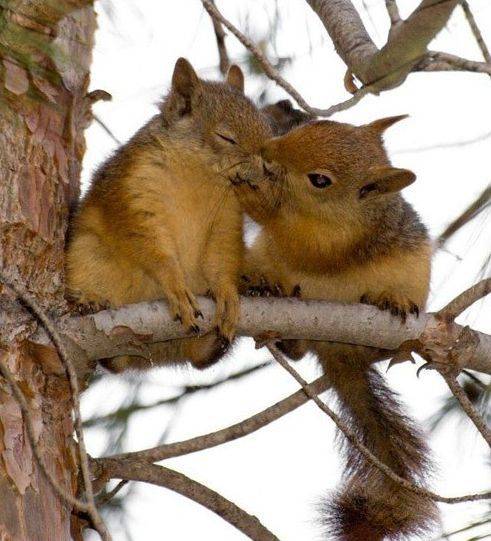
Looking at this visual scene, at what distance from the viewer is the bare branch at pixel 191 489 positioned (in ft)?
9.25

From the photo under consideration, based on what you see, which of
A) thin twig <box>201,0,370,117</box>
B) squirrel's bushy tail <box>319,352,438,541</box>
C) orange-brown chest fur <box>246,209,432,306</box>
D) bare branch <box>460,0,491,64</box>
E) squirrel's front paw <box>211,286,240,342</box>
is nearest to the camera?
bare branch <box>460,0,491,64</box>

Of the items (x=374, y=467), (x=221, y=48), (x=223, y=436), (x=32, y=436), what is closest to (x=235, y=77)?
(x=221, y=48)

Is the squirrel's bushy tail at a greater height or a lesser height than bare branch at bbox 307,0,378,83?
lesser

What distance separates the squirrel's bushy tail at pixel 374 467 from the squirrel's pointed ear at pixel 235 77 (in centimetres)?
109

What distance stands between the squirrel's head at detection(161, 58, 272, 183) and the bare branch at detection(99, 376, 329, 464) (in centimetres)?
76

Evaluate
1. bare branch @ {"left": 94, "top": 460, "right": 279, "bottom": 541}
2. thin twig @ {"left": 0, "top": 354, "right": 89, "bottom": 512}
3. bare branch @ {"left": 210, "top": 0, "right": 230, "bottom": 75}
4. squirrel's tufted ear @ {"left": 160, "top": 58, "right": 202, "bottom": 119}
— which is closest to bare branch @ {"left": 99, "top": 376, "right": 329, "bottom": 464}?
bare branch @ {"left": 94, "top": 460, "right": 279, "bottom": 541}

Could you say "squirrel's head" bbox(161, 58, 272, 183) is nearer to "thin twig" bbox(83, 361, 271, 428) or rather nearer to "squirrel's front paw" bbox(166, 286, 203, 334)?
"squirrel's front paw" bbox(166, 286, 203, 334)

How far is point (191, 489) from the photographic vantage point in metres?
2.85

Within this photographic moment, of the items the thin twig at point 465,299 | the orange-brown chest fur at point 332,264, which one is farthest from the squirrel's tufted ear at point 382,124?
the thin twig at point 465,299

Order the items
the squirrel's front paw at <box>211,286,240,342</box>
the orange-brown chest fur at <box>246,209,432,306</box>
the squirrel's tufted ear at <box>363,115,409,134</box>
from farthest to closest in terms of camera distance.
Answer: the squirrel's tufted ear at <box>363,115,409,134</box> < the orange-brown chest fur at <box>246,209,432,306</box> < the squirrel's front paw at <box>211,286,240,342</box>

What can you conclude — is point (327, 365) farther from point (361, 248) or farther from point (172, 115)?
point (172, 115)

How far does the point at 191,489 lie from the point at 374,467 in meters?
0.64

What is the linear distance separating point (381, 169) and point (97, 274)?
105 centimetres

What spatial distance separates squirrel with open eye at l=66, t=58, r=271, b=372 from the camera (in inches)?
118
